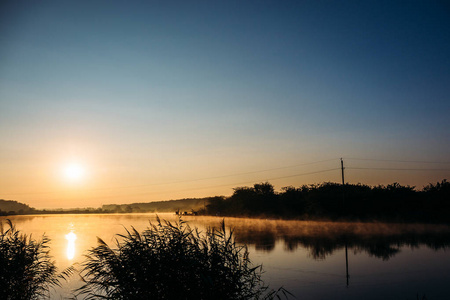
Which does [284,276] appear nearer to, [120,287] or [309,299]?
[309,299]

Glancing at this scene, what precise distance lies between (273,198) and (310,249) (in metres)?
81.5

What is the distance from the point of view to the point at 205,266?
15.9 meters

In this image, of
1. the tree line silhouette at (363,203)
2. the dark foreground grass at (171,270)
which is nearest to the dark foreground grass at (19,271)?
the dark foreground grass at (171,270)

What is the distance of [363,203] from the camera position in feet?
264

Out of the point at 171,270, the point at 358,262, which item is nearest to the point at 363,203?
the point at 358,262

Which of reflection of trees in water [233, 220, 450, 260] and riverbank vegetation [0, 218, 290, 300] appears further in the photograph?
reflection of trees in water [233, 220, 450, 260]

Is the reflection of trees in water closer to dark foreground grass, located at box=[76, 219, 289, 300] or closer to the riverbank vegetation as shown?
the riverbank vegetation

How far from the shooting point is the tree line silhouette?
235 ft

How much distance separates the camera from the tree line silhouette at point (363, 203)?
71625 mm

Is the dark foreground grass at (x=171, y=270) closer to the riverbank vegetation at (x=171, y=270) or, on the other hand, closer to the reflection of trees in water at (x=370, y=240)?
the riverbank vegetation at (x=171, y=270)

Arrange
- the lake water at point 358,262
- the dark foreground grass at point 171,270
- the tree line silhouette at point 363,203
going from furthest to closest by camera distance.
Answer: the tree line silhouette at point 363,203
the lake water at point 358,262
the dark foreground grass at point 171,270

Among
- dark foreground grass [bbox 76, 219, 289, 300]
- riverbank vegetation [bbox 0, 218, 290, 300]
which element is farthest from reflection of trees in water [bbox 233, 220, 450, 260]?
dark foreground grass [bbox 76, 219, 289, 300]

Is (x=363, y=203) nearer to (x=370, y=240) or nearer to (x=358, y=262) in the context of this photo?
(x=370, y=240)

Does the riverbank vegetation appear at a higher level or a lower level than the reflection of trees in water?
higher
